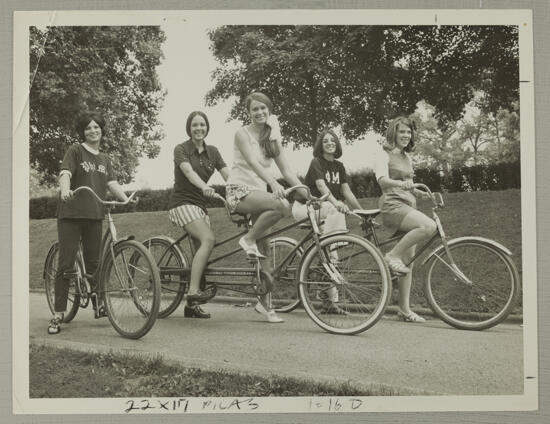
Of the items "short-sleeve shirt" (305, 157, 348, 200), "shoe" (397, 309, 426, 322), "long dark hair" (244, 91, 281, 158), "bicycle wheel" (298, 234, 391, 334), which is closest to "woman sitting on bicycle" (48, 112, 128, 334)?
"long dark hair" (244, 91, 281, 158)

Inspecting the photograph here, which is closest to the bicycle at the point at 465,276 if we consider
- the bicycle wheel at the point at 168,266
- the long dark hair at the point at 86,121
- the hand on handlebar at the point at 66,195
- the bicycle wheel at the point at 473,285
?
the bicycle wheel at the point at 473,285

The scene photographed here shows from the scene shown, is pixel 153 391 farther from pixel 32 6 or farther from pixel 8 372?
pixel 32 6

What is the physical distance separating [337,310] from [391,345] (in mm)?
318

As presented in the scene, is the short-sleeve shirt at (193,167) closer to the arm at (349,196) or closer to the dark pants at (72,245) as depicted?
the dark pants at (72,245)

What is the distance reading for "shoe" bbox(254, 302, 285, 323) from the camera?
3.59m

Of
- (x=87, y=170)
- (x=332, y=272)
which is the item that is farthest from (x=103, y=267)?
(x=332, y=272)

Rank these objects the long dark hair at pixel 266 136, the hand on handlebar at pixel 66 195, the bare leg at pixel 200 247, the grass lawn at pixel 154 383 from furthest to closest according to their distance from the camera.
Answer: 1. the bare leg at pixel 200 247
2. the long dark hair at pixel 266 136
3. the hand on handlebar at pixel 66 195
4. the grass lawn at pixel 154 383

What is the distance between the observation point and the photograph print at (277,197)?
3443 millimetres

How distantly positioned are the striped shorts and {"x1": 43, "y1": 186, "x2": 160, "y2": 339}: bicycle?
0.80 feet

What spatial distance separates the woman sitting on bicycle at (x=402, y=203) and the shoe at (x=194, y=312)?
101 cm

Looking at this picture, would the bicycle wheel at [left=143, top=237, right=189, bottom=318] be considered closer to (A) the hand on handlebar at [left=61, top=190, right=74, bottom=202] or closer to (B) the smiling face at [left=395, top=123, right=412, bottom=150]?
(A) the hand on handlebar at [left=61, top=190, right=74, bottom=202]

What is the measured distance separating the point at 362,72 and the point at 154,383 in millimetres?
1903

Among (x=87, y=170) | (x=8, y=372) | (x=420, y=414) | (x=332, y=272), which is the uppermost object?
(x=87, y=170)

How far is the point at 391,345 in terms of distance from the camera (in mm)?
3418
